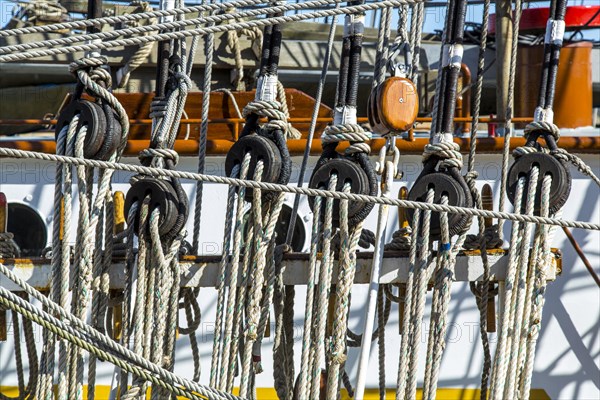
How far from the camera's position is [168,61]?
10.6 ft

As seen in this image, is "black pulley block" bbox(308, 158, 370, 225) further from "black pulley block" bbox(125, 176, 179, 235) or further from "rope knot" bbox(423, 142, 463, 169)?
"black pulley block" bbox(125, 176, 179, 235)

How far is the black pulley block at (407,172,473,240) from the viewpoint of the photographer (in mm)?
2941

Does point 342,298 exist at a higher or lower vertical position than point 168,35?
lower

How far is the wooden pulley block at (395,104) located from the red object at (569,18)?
159 inches

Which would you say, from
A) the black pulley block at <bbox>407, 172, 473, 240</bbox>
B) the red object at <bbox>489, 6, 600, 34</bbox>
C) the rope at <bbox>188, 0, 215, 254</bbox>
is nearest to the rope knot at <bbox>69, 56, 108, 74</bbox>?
the rope at <bbox>188, 0, 215, 254</bbox>

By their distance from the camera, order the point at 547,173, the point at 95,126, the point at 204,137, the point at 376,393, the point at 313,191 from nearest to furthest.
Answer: the point at 313,191 → the point at 95,126 → the point at 547,173 → the point at 204,137 → the point at 376,393

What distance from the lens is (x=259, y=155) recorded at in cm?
295

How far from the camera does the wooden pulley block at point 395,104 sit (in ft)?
10.1

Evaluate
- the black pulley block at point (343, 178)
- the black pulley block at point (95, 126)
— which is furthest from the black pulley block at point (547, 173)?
the black pulley block at point (95, 126)

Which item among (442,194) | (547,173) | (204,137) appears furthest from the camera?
(204,137)

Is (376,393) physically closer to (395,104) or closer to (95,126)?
(395,104)

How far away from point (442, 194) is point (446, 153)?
0.55 feet

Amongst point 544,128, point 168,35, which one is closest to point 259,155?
point 168,35

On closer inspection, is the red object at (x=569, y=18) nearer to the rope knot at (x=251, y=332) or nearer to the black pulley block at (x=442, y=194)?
the black pulley block at (x=442, y=194)
